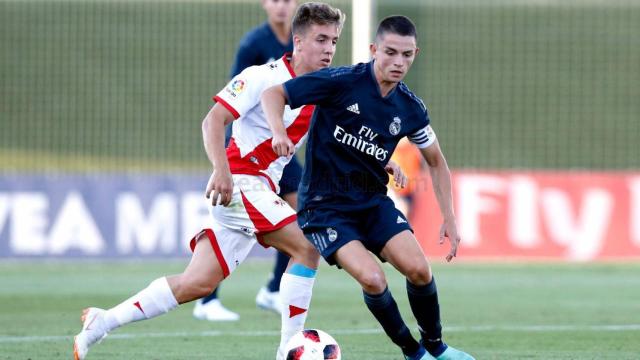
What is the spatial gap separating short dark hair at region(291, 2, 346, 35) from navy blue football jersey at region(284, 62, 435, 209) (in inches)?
15.5

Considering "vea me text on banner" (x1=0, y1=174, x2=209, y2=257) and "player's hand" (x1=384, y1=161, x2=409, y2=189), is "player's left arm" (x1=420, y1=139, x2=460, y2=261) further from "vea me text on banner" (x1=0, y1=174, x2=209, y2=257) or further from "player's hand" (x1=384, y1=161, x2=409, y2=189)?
"vea me text on banner" (x1=0, y1=174, x2=209, y2=257)

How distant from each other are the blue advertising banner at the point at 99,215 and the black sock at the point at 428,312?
8.00 m

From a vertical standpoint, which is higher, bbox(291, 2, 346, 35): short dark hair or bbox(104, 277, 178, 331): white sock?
bbox(291, 2, 346, 35): short dark hair

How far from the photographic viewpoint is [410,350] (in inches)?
245

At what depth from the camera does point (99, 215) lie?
14117 millimetres

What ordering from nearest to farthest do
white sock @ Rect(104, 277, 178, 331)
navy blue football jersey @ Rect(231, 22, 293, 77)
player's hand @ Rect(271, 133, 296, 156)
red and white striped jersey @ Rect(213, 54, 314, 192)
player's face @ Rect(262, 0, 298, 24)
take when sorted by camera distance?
1. player's hand @ Rect(271, 133, 296, 156)
2. white sock @ Rect(104, 277, 178, 331)
3. red and white striped jersey @ Rect(213, 54, 314, 192)
4. player's face @ Rect(262, 0, 298, 24)
5. navy blue football jersey @ Rect(231, 22, 293, 77)

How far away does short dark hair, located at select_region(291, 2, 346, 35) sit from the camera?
6.59m

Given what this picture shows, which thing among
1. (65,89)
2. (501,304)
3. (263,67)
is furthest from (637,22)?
(263,67)

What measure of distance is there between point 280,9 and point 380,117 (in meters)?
2.87

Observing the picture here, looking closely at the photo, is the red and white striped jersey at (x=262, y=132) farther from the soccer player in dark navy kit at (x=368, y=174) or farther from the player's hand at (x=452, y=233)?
the player's hand at (x=452, y=233)

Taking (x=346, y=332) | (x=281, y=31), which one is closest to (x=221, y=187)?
(x=346, y=332)

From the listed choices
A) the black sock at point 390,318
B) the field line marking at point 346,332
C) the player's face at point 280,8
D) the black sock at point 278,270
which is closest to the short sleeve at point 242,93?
the black sock at point 390,318

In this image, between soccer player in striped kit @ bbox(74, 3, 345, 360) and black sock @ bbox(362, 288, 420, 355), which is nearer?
black sock @ bbox(362, 288, 420, 355)

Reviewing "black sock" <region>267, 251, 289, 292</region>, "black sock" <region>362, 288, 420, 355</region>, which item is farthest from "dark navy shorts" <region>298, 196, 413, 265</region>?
"black sock" <region>267, 251, 289, 292</region>
